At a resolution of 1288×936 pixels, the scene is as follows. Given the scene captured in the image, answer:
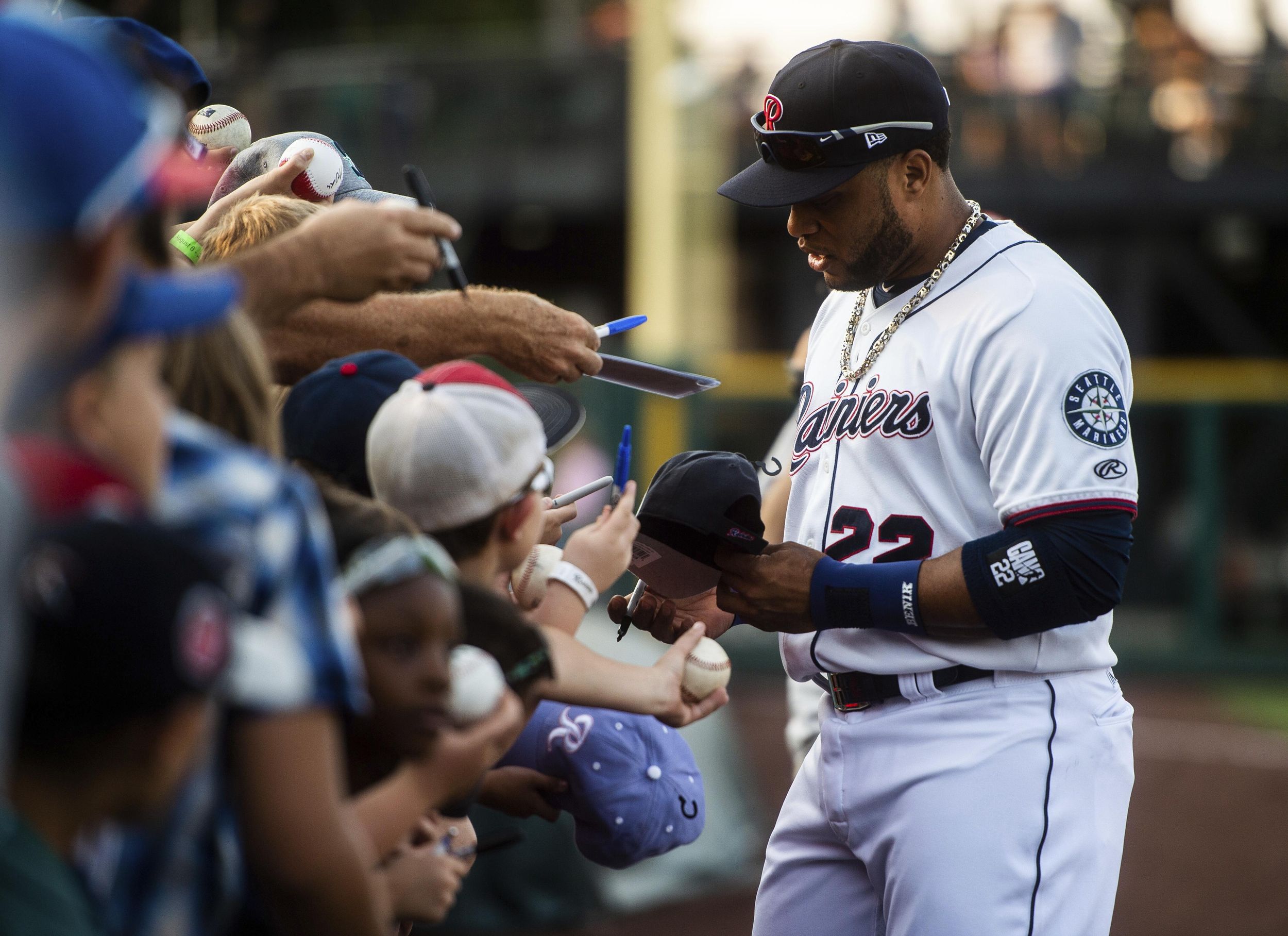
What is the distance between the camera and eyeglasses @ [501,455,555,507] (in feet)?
6.15

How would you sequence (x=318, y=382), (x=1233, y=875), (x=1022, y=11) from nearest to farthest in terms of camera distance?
(x=318, y=382) < (x=1233, y=875) < (x=1022, y=11)

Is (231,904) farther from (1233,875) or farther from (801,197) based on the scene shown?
(1233,875)

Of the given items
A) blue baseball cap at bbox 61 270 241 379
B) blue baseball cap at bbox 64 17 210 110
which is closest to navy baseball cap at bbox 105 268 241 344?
blue baseball cap at bbox 61 270 241 379

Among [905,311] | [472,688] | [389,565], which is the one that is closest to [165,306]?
[389,565]

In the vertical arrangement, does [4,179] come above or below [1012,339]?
above

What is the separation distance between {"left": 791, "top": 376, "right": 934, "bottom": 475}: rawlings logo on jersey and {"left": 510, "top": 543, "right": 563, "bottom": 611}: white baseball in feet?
2.18

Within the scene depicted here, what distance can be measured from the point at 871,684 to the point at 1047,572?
1.42ft

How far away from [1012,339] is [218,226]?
1.45 metres

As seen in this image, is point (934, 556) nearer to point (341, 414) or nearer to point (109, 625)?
point (341, 414)

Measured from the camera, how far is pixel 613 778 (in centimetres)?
228

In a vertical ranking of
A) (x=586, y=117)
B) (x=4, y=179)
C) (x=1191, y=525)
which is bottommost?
(x=1191, y=525)

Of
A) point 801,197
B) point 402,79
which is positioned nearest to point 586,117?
point 402,79

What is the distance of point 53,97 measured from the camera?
1.13m

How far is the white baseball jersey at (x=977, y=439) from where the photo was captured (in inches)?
90.3
